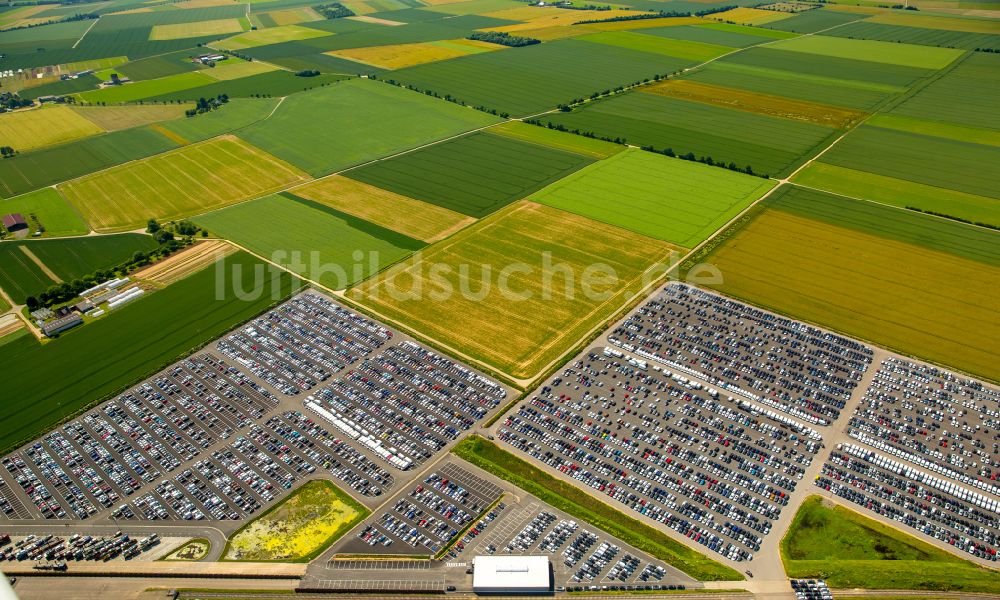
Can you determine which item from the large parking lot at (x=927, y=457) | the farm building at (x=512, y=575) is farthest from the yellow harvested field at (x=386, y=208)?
the large parking lot at (x=927, y=457)

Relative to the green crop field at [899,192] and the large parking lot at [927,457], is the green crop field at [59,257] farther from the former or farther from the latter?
the green crop field at [899,192]

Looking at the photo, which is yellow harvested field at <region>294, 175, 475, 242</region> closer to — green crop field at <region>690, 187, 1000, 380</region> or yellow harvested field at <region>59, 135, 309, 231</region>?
yellow harvested field at <region>59, 135, 309, 231</region>

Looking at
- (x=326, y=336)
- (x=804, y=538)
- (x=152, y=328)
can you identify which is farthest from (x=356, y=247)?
(x=804, y=538)

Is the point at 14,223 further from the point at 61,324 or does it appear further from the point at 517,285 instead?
the point at 517,285

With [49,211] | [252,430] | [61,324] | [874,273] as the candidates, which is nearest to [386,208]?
[61,324]

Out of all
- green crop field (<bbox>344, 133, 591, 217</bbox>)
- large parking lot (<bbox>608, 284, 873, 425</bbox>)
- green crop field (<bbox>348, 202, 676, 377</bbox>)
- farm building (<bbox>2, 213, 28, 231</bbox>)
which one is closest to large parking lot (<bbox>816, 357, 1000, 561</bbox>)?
large parking lot (<bbox>608, 284, 873, 425</bbox>)

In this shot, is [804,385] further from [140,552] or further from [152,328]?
[152,328]
